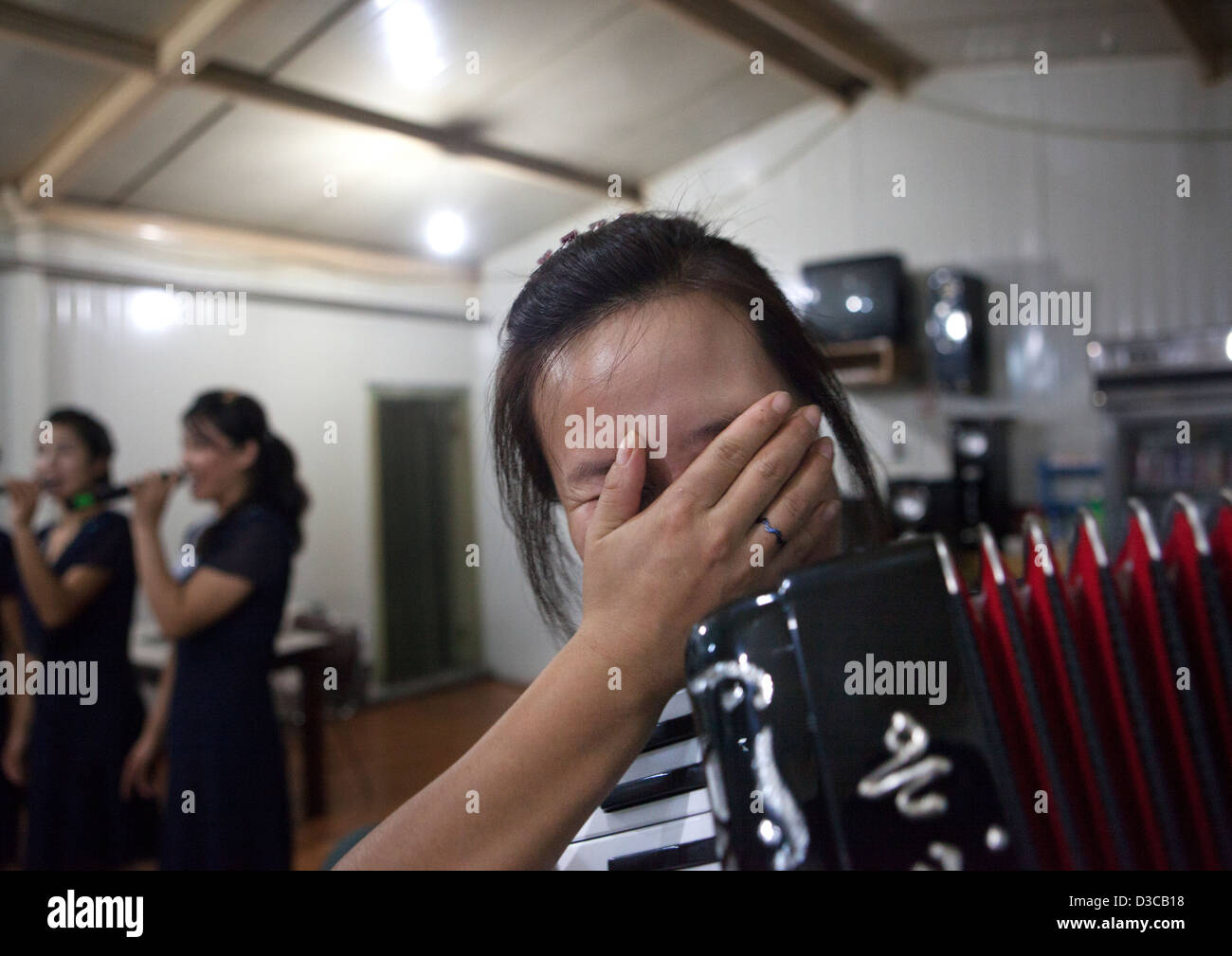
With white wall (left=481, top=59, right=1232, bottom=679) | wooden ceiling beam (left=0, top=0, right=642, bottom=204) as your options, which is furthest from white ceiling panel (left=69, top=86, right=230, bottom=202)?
white wall (left=481, top=59, right=1232, bottom=679)

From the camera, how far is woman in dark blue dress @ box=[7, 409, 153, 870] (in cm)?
175

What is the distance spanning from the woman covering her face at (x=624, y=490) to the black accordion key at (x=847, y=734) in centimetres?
3

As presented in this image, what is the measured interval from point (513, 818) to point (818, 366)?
384mm

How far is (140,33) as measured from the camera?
52.7 inches

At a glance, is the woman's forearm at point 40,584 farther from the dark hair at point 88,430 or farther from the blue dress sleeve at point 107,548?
the dark hair at point 88,430

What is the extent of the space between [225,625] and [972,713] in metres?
1.33

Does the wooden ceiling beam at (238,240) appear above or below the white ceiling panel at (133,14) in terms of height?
below

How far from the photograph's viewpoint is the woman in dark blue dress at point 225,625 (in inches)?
53.0

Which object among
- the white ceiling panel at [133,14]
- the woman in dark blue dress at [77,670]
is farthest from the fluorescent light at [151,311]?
the white ceiling panel at [133,14]

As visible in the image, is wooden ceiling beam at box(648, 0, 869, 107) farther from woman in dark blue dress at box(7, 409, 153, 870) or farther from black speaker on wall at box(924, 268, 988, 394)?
woman in dark blue dress at box(7, 409, 153, 870)

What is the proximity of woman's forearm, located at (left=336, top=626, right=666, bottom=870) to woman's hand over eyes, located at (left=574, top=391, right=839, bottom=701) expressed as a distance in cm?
2

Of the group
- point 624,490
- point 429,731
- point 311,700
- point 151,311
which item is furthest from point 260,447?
point 151,311

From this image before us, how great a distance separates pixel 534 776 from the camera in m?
0.36
